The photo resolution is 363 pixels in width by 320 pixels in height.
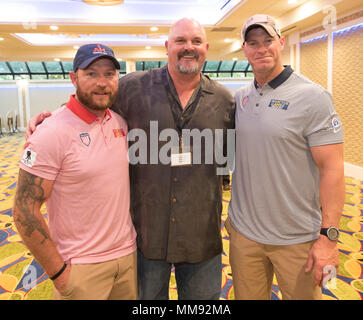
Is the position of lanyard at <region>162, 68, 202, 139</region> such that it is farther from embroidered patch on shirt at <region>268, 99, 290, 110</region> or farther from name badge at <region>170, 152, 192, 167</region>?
embroidered patch on shirt at <region>268, 99, 290, 110</region>

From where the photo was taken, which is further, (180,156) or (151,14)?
(151,14)

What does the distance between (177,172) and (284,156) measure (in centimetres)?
54

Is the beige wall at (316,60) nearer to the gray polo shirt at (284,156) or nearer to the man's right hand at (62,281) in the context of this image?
the gray polo shirt at (284,156)

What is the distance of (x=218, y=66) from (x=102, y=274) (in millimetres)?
15732

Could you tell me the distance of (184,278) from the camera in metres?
1.64

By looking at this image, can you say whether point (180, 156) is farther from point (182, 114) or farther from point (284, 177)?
point (284, 177)

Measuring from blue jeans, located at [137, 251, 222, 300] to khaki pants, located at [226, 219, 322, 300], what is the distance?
0.41 ft

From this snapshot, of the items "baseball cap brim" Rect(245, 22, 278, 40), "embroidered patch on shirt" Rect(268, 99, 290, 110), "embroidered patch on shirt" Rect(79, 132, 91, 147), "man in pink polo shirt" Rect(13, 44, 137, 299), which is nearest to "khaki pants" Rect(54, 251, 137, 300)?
"man in pink polo shirt" Rect(13, 44, 137, 299)

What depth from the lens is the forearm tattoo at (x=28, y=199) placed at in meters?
1.22

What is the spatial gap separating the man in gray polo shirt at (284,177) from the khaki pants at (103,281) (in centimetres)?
59

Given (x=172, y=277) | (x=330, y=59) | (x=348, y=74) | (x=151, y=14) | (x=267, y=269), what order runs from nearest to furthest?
(x=267, y=269) < (x=172, y=277) < (x=348, y=74) < (x=330, y=59) < (x=151, y=14)

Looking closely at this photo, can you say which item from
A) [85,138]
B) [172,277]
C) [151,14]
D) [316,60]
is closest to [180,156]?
[85,138]

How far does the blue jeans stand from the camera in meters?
1.56
